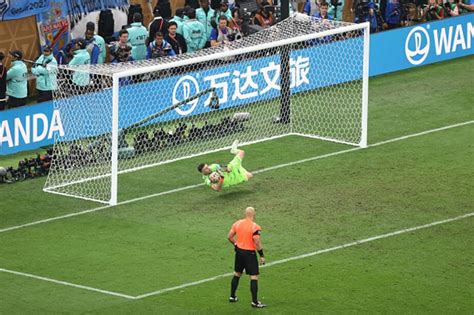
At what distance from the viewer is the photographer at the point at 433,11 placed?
47188 mm

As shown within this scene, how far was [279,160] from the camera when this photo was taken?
1478 inches

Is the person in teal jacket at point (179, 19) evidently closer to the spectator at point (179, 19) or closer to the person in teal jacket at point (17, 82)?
the spectator at point (179, 19)

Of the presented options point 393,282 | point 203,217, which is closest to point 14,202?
point 203,217

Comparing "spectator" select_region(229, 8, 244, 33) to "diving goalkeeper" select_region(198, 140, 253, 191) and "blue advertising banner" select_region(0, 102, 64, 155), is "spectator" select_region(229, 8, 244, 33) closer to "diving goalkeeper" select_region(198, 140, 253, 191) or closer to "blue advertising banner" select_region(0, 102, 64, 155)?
"blue advertising banner" select_region(0, 102, 64, 155)

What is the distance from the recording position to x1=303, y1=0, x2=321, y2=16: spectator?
1847 inches

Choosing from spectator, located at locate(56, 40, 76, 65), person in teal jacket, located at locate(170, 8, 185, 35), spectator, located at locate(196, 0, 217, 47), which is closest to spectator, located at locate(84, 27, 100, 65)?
spectator, located at locate(56, 40, 76, 65)

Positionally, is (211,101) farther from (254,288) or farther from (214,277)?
(254,288)

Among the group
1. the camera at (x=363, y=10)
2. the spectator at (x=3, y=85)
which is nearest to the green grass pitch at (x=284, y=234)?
the spectator at (x=3, y=85)

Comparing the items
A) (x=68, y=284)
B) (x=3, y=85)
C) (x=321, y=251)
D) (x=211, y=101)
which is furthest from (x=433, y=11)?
(x=68, y=284)

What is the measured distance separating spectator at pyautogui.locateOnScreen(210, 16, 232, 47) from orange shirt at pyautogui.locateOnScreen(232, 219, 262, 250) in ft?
55.3

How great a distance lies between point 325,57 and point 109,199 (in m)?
9.30

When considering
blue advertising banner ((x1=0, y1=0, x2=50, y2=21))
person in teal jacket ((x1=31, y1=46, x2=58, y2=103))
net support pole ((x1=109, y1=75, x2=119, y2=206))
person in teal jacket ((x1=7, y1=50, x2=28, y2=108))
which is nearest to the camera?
net support pole ((x1=109, y1=75, x2=119, y2=206))

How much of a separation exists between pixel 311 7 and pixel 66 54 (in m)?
9.72

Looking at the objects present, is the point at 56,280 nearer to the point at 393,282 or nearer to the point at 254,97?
the point at 393,282
